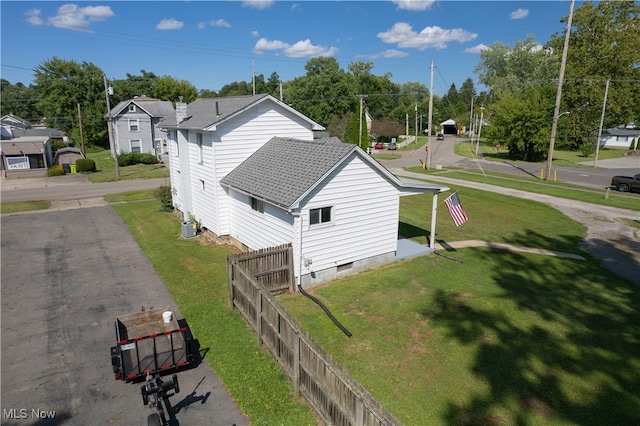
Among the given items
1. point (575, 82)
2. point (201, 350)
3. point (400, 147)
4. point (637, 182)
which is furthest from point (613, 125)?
point (201, 350)

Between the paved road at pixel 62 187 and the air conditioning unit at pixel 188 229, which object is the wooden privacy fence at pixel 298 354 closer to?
the air conditioning unit at pixel 188 229

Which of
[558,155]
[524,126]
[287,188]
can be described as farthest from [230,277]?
[558,155]

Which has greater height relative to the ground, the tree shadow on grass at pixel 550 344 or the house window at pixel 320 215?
the house window at pixel 320 215

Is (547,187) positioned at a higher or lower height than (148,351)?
higher

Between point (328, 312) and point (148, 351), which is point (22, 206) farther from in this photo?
point (328, 312)

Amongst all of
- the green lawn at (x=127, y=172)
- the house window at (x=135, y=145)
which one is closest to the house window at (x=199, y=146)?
the green lawn at (x=127, y=172)

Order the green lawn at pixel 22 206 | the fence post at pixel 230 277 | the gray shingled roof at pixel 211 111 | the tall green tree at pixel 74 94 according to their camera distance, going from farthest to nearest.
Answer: the tall green tree at pixel 74 94
the green lawn at pixel 22 206
the gray shingled roof at pixel 211 111
the fence post at pixel 230 277

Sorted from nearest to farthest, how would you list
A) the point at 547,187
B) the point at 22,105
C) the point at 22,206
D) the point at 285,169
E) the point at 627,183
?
the point at 285,169 → the point at 22,206 → the point at 627,183 → the point at 547,187 → the point at 22,105
